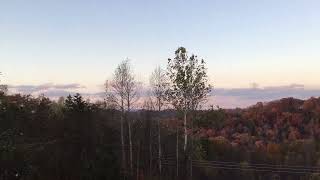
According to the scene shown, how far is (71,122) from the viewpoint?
2388 centimetres

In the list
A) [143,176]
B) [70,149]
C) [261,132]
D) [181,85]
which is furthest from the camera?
[261,132]

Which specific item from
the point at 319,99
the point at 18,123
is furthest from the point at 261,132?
the point at 18,123

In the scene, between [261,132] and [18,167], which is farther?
[261,132]

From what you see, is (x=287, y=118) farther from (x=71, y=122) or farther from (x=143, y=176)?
(x=71, y=122)

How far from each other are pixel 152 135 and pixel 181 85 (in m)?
10.9

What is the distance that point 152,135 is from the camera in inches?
1422

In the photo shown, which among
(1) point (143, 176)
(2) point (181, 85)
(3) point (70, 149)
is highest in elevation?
(2) point (181, 85)

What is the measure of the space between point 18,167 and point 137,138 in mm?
17052

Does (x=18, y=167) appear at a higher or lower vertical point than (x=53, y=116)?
lower

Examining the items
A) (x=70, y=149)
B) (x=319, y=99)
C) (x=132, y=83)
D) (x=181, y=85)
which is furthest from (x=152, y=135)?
(x=319, y=99)

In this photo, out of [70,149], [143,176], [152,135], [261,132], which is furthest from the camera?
[261,132]

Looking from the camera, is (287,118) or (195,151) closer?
(195,151)

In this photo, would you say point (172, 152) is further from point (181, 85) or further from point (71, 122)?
point (71, 122)

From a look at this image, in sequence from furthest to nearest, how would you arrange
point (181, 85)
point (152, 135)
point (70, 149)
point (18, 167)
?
1. point (152, 135)
2. point (181, 85)
3. point (70, 149)
4. point (18, 167)
